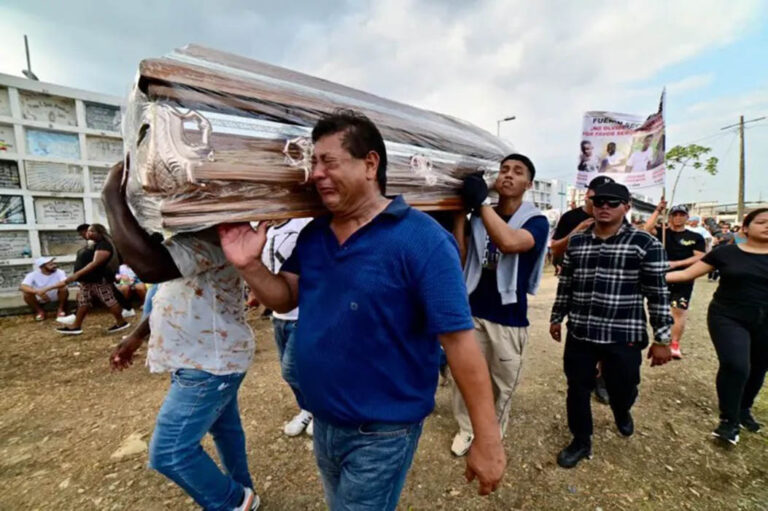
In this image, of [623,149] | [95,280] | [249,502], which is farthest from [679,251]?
[95,280]

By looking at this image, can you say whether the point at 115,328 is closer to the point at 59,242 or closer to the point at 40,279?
the point at 40,279

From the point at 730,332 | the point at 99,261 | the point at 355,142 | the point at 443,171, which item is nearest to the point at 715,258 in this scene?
the point at 730,332

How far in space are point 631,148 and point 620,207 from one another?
201cm

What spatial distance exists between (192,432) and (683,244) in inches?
217

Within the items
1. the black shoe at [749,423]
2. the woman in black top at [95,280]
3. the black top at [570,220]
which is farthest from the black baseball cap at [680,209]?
the woman in black top at [95,280]

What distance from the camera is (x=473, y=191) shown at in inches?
82.7

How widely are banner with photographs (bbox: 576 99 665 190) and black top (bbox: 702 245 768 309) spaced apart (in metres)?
1.17

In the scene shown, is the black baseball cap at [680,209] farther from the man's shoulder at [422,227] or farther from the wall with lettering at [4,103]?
the wall with lettering at [4,103]

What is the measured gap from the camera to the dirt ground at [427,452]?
218 cm

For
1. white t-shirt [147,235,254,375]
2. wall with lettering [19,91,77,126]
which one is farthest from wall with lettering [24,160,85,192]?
white t-shirt [147,235,254,375]

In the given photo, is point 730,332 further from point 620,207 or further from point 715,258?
point 620,207

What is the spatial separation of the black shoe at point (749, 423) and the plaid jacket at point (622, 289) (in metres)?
1.27

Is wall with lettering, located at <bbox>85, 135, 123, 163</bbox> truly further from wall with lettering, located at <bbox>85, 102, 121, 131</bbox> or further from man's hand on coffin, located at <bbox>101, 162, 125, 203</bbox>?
man's hand on coffin, located at <bbox>101, 162, 125, 203</bbox>

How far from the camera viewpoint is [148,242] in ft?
4.24
